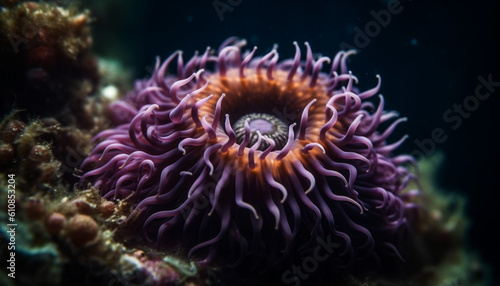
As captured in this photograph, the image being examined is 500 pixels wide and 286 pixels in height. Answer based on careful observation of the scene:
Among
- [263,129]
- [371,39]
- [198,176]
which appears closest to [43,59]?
[198,176]

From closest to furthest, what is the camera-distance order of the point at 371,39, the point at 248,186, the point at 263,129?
the point at 248,186
the point at 263,129
the point at 371,39

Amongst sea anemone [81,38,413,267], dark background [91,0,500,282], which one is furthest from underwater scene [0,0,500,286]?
dark background [91,0,500,282]

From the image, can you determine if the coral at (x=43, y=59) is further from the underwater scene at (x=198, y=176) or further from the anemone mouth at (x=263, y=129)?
the anemone mouth at (x=263, y=129)

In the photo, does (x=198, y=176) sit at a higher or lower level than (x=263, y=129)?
lower

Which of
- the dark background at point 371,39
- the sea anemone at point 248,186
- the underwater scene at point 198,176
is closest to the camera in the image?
the underwater scene at point 198,176

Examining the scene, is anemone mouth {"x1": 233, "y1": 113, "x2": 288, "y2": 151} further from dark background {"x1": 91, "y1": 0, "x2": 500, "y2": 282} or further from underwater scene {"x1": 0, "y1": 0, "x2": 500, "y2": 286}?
dark background {"x1": 91, "y1": 0, "x2": 500, "y2": 282}

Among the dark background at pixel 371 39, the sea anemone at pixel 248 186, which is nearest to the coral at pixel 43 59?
the sea anemone at pixel 248 186

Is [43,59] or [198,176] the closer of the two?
[198,176]

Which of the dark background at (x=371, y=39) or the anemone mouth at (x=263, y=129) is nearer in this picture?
the anemone mouth at (x=263, y=129)

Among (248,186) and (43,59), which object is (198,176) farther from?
(43,59)

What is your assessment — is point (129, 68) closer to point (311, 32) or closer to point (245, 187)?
point (311, 32)
